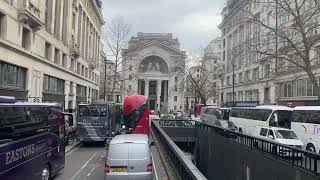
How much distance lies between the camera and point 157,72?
454 feet

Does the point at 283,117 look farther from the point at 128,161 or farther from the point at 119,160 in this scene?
the point at 119,160

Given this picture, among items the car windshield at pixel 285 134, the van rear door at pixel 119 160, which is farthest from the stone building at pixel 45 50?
the car windshield at pixel 285 134

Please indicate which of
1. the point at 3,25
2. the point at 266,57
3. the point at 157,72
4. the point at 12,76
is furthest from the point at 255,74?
the point at 157,72

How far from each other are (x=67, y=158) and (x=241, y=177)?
33.2 ft

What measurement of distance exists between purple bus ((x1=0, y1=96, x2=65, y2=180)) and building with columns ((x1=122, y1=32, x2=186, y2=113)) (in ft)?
372

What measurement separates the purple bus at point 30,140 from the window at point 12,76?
11.9 m

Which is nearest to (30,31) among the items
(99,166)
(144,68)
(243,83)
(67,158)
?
(67,158)

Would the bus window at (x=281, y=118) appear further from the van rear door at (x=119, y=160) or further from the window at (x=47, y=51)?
the van rear door at (x=119, y=160)

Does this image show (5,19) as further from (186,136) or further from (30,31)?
(186,136)

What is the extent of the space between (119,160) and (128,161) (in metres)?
0.29

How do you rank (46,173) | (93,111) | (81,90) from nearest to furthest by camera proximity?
(46,173)
(93,111)
(81,90)

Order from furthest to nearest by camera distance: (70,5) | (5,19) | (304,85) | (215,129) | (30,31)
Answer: (304,85)
(70,5)
(30,31)
(5,19)
(215,129)

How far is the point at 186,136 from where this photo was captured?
37938mm

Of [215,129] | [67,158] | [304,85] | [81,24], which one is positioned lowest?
[67,158]
